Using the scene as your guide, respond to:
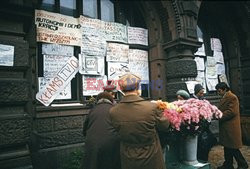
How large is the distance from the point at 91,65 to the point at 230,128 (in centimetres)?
353

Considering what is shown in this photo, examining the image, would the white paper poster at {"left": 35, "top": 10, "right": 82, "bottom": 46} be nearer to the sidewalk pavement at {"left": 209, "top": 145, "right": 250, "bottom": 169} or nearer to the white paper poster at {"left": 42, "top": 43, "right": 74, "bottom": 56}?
the white paper poster at {"left": 42, "top": 43, "right": 74, "bottom": 56}

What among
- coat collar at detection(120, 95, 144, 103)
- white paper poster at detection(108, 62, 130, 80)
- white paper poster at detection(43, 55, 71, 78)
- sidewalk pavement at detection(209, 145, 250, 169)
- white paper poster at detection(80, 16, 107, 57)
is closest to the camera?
coat collar at detection(120, 95, 144, 103)

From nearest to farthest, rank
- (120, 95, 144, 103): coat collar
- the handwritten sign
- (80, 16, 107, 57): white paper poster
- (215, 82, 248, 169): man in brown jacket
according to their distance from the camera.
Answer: (120, 95, 144, 103): coat collar → (215, 82, 248, 169): man in brown jacket → the handwritten sign → (80, 16, 107, 57): white paper poster

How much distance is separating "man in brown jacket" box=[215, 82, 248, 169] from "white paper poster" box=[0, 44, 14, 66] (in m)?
4.18

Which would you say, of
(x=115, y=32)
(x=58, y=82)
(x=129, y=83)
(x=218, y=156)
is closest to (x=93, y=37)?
(x=115, y=32)

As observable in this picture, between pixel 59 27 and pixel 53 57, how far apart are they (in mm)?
741

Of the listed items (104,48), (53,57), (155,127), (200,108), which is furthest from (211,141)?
(53,57)

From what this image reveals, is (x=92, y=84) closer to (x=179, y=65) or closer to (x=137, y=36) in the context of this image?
(x=137, y=36)

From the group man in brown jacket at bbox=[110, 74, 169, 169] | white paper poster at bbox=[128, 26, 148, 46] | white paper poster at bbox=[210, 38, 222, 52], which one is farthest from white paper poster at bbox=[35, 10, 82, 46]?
white paper poster at bbox=[210, 38, 222, 52]

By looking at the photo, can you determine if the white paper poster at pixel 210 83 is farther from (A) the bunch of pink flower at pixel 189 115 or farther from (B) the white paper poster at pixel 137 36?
(A) the bunch of pink flower at pixel 189 115

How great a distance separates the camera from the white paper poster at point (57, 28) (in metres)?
5.07

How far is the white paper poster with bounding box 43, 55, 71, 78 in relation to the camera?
202 inches

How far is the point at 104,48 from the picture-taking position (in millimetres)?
6059

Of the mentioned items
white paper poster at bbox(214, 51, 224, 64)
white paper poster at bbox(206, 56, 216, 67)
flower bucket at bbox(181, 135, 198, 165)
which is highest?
white paper poster at bbox(214, 51, 224, 64)
